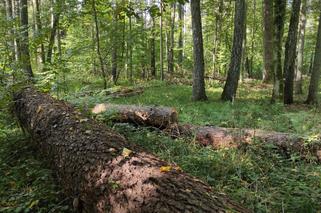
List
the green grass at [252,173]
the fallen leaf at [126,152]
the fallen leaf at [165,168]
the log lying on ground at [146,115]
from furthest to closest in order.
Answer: the log lying on ground at [146,115]
the green grass at [252,173]
the fallen leaf at [126,152]
the fallen leaf at [165,168]

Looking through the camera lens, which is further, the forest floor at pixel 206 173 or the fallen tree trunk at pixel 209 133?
the fallen tree trunk at pixel 209 133

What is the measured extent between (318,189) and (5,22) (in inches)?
381

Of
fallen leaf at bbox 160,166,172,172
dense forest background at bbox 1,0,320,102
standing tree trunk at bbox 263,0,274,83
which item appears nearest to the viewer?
Result: fallen leaf at bbox 160,166,172,172

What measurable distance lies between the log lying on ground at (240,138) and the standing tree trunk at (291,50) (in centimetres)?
735

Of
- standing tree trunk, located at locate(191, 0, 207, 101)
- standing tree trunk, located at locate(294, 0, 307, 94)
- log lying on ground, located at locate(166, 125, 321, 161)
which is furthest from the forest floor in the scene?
standing tree trunk, located at locate(294, 0, 307, 94)

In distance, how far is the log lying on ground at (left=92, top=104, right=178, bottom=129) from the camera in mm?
7000

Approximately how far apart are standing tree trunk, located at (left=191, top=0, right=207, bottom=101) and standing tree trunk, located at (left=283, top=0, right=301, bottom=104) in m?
3.30

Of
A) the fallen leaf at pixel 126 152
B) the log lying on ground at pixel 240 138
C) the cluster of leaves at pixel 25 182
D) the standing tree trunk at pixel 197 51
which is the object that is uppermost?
the standing tree trunk at pixel 197 51

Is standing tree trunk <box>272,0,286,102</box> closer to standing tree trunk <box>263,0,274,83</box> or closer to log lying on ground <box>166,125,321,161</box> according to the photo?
standing tree trunk <box>263,0,274,83</box>

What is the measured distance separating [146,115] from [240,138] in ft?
6.72

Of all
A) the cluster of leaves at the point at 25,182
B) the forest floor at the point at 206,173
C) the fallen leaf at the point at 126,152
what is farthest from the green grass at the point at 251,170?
the cluster of leaves at the point at 25,182

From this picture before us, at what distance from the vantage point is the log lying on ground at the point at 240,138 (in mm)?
5934

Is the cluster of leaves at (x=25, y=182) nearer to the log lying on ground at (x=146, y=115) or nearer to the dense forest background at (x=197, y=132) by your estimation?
the dense forest background at (x=197, y=132)

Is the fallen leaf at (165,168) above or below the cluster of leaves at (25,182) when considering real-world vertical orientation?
above
